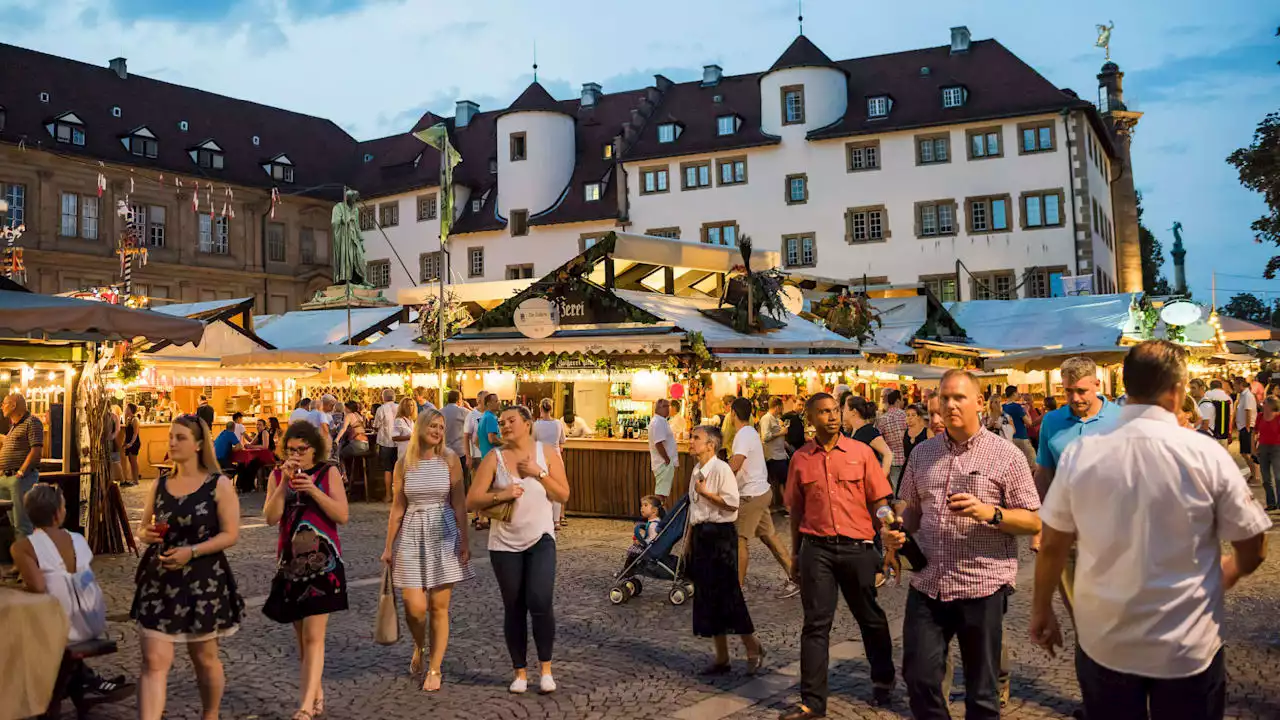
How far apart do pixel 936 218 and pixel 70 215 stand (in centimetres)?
3618

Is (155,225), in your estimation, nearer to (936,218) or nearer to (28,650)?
(936,218)

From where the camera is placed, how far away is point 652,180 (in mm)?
47812

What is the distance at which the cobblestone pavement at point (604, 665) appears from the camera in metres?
6.10

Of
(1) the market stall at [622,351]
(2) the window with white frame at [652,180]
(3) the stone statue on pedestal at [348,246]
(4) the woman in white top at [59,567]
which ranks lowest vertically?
(4) the woman in white top at [59,567]

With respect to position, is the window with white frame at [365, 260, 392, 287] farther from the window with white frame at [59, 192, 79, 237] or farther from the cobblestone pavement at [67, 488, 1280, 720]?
the cobblestone pavement at [67, 488, 1280, 720]

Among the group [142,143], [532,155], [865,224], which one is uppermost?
[142,143]

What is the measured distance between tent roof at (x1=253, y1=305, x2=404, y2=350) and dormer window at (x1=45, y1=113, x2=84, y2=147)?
2344 centimetres

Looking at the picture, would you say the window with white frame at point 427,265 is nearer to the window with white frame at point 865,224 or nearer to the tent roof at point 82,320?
the window with white frame at point 865,224

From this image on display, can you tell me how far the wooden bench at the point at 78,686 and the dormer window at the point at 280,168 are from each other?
54.1m

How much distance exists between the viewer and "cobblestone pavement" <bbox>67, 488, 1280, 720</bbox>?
610 centimetres

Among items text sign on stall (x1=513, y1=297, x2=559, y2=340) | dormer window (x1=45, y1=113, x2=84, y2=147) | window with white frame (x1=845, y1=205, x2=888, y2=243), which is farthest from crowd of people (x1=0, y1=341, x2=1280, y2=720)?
dormer window (x1=45, y1=113, x2=84, y2=147)

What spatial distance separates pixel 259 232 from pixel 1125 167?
41.4m

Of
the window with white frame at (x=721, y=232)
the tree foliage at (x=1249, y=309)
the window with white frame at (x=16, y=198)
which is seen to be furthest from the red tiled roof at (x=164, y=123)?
the tree foliage at (x=1249, y=309)

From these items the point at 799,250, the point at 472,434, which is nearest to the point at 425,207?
the point at 799,250
